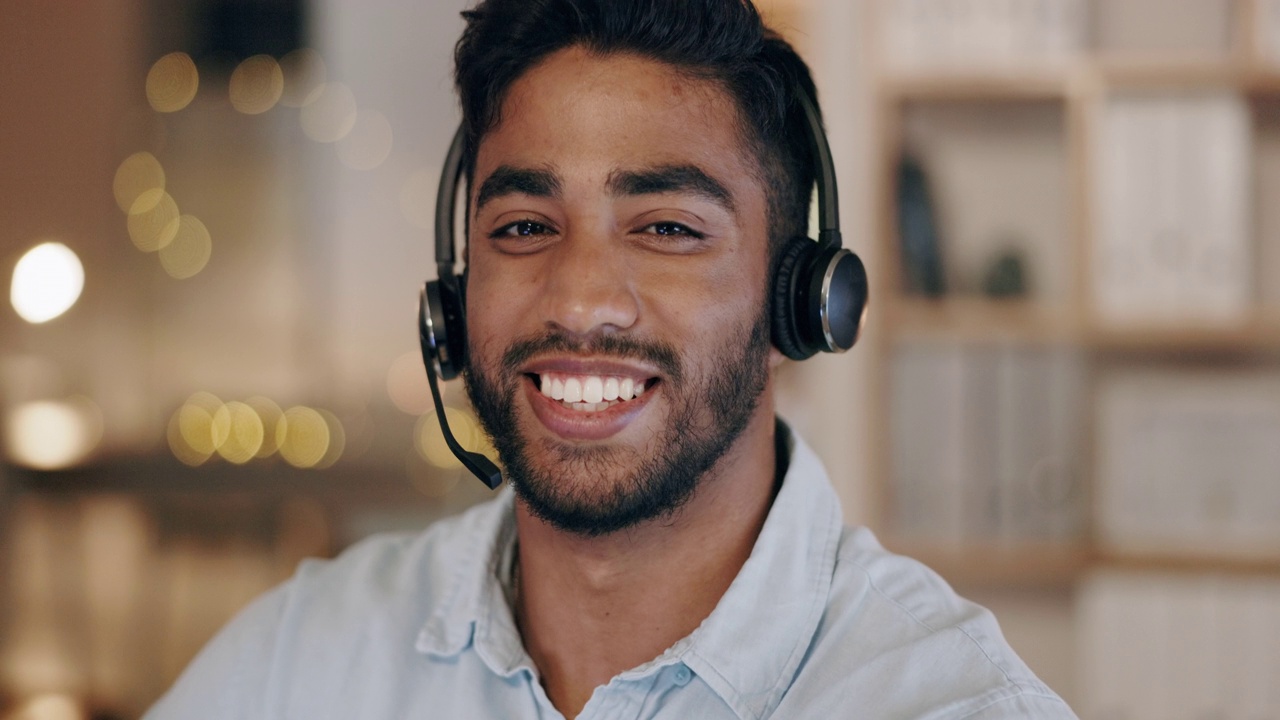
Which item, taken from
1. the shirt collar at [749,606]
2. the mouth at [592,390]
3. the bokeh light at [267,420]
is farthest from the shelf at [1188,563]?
the bokeh light at [267,420]

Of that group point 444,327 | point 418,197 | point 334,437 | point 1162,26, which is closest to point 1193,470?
point 1162,26

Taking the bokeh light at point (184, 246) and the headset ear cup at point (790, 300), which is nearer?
the headset ear cup at point (790, 300)

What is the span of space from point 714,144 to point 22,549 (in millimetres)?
2604

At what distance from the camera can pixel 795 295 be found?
125 centimetres

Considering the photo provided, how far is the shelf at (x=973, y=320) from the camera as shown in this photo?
2.47 m

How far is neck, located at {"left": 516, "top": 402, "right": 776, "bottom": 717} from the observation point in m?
1.23

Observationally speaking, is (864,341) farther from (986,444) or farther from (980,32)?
(980,32)

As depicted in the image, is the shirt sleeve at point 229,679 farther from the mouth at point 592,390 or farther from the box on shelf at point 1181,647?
the box on shelf at point 1181,647

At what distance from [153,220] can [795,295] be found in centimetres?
244

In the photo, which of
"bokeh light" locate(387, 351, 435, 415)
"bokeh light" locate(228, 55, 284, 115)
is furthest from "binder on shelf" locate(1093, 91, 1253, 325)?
"bokeh light" locate(228, 55, 284, 115)

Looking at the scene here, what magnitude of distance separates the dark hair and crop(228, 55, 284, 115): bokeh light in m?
1.98

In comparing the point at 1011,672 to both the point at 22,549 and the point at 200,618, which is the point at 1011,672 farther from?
the point at 22,549

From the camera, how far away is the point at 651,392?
1187 mm

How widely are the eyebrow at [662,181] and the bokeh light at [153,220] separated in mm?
2343
